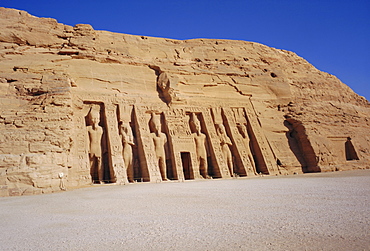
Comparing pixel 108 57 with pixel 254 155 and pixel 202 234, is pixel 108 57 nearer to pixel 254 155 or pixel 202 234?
pixel 254 155

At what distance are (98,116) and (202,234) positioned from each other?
41.8 feet

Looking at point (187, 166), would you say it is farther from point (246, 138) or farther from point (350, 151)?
point (350, 151)

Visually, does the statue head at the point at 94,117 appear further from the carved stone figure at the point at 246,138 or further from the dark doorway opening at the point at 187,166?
the carved stone figure at the point at 246,138

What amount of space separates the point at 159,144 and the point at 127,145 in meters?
1.67

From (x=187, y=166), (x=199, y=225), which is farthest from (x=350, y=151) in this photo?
(x=199, y=225)

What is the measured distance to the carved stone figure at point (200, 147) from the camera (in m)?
17.1

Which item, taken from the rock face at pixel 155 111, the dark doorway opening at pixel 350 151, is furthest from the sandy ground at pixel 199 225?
the dark doorway opening at pixel 350 151

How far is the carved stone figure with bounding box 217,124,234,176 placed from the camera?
58.1 feet

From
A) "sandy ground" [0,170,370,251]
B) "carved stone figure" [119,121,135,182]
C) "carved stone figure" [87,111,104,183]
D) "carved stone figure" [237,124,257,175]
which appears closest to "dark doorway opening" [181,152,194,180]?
"carved stone figure" [119,121,135,182]

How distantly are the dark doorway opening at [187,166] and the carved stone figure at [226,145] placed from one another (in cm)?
220

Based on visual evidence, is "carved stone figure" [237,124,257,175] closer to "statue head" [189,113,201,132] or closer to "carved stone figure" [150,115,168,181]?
"statue head" [189,113,201,132]

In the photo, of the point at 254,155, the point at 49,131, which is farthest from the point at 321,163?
the point at 49,131

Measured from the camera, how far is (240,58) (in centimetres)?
2186

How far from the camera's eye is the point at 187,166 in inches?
675
